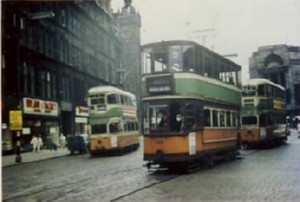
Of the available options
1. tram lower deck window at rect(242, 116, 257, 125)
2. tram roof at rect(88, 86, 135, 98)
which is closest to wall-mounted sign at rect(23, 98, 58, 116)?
tram roof at rect(88, 86, 135, 98)

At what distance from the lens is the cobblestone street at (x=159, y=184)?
7.21 metres

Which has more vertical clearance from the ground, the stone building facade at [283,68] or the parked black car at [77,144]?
the stone building facade at [283,68]

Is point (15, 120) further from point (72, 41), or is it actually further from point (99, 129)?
point (99, 129)

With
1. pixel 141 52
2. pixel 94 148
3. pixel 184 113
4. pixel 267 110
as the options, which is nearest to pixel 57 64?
pixel 141 52

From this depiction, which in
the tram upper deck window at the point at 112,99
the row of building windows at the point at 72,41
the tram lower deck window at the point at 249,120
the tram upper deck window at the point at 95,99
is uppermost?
the row of building windows at the point at 72,41

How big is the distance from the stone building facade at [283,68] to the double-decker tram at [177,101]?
1066mm

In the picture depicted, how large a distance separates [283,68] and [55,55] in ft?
15.3

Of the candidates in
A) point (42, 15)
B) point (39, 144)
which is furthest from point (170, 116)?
point (39, 144)

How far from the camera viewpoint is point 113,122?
634 inches

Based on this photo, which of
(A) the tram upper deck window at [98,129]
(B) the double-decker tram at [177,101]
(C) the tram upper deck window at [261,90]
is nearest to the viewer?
(B) the double-decker tram at [177,101]

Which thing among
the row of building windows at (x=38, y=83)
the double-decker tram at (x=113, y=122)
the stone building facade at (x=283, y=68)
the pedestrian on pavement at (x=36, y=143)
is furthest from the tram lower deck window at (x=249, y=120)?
the row of building windows at (x=38, y=83)

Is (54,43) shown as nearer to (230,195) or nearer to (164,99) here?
(164,99)

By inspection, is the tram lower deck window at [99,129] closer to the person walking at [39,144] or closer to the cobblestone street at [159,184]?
the person walking at [39,144]

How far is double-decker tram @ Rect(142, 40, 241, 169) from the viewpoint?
10031 mm
